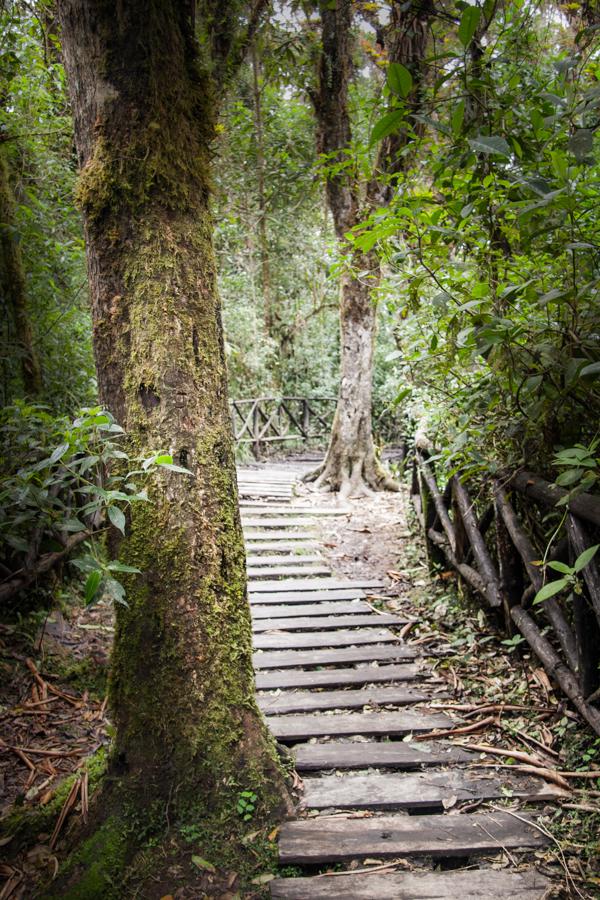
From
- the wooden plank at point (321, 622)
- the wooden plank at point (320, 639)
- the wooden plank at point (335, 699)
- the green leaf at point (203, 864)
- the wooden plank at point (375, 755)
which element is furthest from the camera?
the wooden plank at point (321, 622)

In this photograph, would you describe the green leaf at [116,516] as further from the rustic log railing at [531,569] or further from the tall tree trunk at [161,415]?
the rustic log railing at [531,569]

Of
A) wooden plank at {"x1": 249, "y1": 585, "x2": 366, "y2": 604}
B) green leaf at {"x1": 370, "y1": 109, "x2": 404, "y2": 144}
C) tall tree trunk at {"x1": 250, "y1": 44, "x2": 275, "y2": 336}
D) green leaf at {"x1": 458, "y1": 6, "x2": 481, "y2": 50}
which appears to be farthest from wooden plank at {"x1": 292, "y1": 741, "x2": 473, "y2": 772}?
tall tree trunk at {"x1": 250, "y1": 44, "x2": 275, "y2": 336}

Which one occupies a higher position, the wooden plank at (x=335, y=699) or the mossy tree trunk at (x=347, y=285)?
the mossy tree trunk at (x=347, y=285)

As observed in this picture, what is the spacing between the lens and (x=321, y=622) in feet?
13.4

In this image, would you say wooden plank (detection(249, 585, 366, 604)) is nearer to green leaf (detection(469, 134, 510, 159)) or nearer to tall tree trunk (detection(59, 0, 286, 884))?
tall tree trunk (detection(59, 0, 286, 884))

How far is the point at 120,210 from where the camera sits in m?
2.04

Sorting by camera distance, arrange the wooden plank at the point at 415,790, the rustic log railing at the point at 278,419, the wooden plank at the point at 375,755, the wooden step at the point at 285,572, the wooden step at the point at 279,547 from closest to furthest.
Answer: the wooden plank at the point at 415,790
the wooden plank at the point at 375,755
the wooden step at the point at 285,572
the wooden step at the point at 279,547
the rustic log railing at the point at 278,419

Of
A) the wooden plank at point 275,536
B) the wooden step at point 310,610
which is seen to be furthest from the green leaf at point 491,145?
the wooden plank at point 275,536

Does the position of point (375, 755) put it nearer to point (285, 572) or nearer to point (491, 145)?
point (491, 145)

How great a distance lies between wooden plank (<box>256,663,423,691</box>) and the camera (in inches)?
125

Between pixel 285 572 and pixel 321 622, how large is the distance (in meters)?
1.12

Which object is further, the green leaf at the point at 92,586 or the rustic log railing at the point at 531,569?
the rustic log railing at the point at 531,569

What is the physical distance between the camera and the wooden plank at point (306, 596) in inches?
179

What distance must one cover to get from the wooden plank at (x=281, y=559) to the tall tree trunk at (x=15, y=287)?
2.47m
